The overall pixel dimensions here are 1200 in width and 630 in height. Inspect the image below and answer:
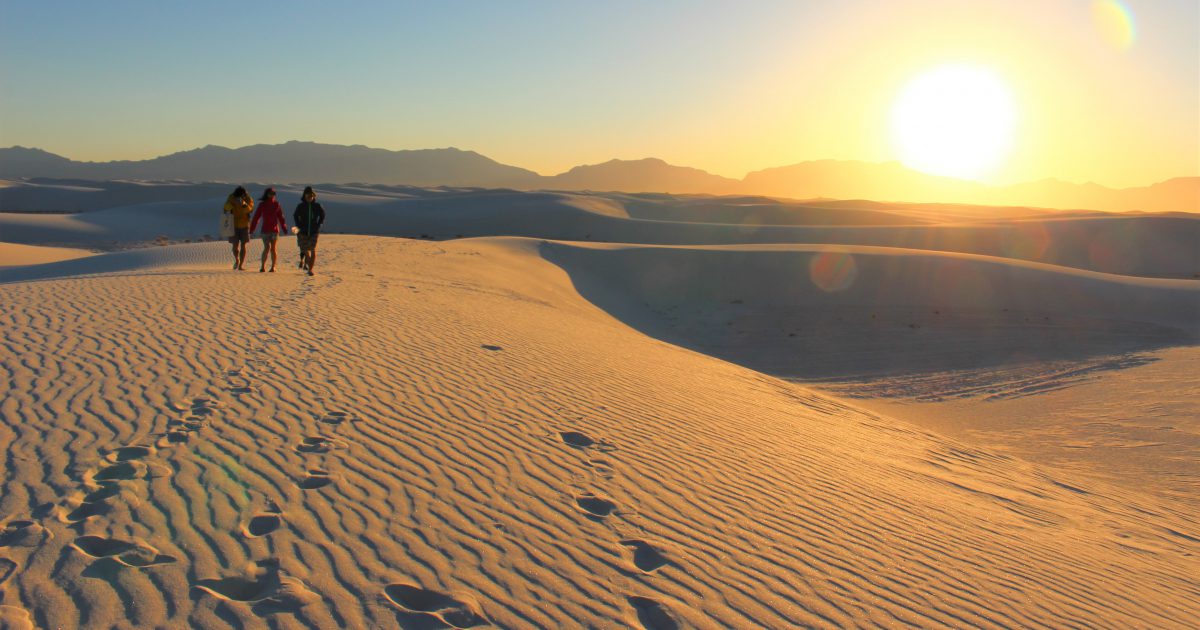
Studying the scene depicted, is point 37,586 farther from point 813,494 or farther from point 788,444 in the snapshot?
point 788,444

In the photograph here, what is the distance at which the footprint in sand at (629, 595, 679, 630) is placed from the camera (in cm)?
320

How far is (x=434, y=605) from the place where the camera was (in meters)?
3.19

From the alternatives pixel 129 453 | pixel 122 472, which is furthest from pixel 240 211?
pixel 122 472

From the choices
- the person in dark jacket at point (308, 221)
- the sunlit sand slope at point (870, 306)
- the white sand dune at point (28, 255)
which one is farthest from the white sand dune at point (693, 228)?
the person in dark jacket at point (308, 221)

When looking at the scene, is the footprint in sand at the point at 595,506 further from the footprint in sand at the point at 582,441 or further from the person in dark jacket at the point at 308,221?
the person in dark jacket at the point at 308,221

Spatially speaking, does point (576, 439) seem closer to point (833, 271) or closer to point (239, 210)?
point (239, 210)

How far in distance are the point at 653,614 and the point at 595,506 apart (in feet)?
3.85

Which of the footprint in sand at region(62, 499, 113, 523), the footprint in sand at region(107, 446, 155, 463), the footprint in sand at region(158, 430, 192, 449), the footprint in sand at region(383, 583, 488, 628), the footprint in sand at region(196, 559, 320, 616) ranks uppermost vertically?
the footprint in sand at region(158, 430, 192, 449)

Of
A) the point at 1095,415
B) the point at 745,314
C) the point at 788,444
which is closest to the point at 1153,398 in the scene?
the point at 1095,415

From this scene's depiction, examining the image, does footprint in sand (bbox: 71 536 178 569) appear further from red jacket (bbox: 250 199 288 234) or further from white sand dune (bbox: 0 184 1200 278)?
white sand dune (bbox: 0 184 1200 278)

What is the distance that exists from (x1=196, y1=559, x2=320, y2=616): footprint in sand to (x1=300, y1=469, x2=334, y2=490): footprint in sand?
954mm

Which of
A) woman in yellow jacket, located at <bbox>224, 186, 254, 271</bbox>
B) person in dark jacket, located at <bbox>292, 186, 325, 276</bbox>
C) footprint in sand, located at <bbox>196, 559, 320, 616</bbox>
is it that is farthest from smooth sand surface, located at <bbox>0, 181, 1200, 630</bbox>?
woman in yellow jacket, located at <bbox>224, 186, 254, 271</bbox>

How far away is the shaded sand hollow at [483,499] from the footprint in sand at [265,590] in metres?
0.01

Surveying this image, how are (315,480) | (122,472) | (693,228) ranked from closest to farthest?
(122,472) < (315,480) < (693,228)
